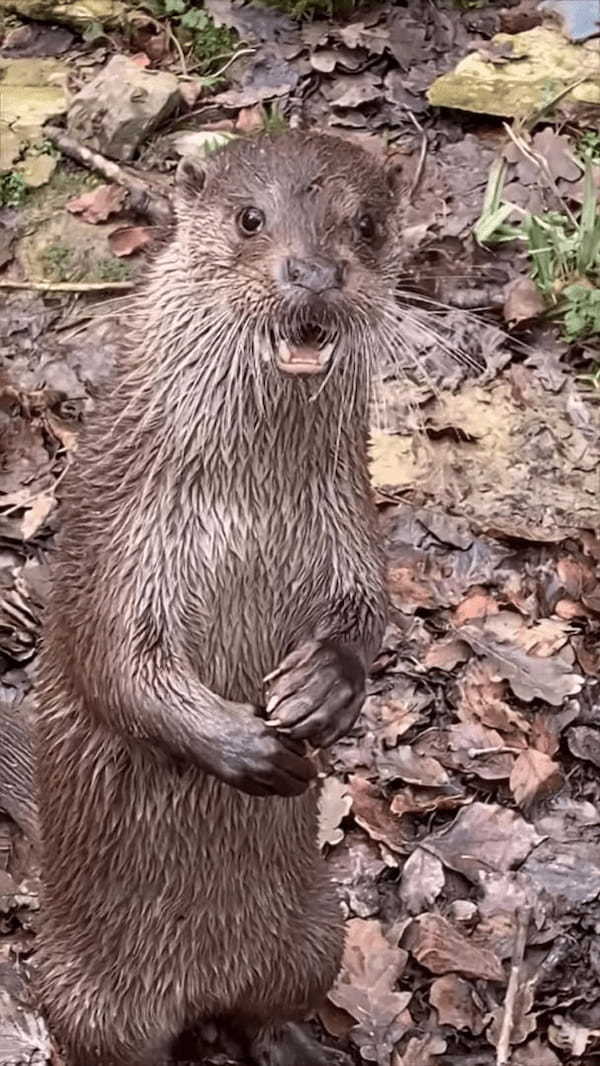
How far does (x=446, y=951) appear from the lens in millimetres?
2828

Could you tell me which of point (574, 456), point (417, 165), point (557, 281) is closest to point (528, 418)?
point (574, 456)

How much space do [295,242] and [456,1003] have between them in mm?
1397

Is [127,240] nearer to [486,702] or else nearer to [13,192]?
[13,192]

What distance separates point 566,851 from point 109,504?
1.27 m

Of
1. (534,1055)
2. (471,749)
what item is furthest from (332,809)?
(534,1055)

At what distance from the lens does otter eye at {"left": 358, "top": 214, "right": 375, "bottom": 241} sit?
1972 mm

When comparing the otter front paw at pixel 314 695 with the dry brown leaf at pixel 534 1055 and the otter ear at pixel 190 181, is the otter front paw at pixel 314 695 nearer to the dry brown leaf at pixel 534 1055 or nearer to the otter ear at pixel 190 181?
the otter ear at pixel 190 181

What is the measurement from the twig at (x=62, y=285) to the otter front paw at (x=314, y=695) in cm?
219

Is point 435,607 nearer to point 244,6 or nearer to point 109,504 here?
point 109,504

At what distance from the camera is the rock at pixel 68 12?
16.3 feet

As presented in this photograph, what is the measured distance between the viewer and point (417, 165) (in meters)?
4.46

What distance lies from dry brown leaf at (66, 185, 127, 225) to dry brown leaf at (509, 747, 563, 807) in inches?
73.2

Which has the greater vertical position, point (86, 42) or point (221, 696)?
point (221, 696)

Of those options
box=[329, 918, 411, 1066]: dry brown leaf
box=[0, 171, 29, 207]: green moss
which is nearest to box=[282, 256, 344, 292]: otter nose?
box=[329, 918, 411, 1066]: dry brown leaf
